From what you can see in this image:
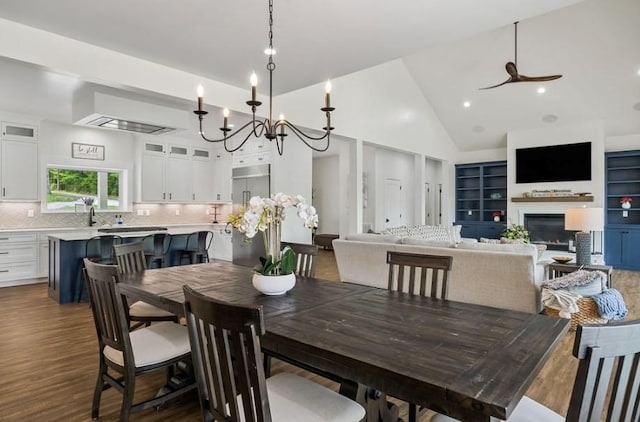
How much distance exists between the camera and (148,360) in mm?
1949

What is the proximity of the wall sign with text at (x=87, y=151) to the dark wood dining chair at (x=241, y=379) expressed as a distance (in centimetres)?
709

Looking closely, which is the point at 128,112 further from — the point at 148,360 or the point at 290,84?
the point at 148,360

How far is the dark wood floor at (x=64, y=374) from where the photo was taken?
2266 millimetres

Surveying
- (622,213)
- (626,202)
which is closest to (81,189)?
(626,202)

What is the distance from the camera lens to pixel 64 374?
2.76 meters

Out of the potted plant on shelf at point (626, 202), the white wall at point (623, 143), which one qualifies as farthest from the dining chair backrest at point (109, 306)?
the white wall at point (623, 143)

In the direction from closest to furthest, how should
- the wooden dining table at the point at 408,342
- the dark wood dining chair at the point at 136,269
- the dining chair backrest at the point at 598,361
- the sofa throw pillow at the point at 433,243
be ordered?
the dining chair backrest at the point at 598,361
the wooden dining table at the point at 408,342
the dark wood dining chair at the point at 136,269
the sofa throw pillow at the point at 433,243

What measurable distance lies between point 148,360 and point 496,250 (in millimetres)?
3370

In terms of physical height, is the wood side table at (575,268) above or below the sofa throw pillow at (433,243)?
below

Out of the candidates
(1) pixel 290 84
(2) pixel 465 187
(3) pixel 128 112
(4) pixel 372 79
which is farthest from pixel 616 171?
(3) pixel 128 112

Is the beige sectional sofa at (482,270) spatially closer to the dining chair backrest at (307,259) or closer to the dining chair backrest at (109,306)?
the dining chair backrest at (307,259)

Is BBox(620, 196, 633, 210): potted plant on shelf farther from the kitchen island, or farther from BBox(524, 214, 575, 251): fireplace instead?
the kitchen island

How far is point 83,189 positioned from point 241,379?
25.0 feet

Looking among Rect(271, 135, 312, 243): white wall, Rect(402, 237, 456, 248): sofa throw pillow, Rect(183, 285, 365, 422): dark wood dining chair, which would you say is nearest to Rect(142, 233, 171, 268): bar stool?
Rect(271, 135, 312, 243): white wall
